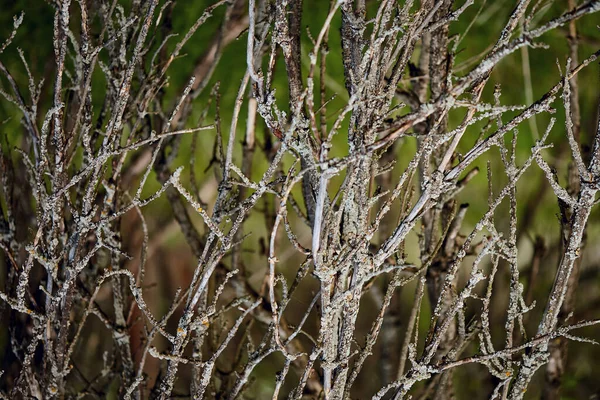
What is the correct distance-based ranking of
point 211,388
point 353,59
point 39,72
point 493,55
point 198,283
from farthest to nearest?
point 39,72 < point 211,388 < point 198,283 < point 353,59 < point 493,55

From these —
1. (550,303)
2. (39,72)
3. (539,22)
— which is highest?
(539,22)

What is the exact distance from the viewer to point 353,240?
2.10 ft

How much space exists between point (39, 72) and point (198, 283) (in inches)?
42.8

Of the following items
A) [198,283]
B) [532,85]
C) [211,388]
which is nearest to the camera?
[198,283]

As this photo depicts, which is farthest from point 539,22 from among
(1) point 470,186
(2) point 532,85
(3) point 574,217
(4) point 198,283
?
(4) point 198,283

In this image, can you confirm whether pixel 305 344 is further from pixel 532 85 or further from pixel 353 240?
pixel 353 240

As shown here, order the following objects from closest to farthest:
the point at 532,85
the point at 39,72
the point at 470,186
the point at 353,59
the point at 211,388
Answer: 1. the point at 353,59
2. the point at 211,388
3. the point at 39,72
4. the point at 532,85
5. the point at 470,186

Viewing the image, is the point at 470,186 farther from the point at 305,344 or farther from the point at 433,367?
the point at 433,367

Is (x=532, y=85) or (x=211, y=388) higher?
(x=532, y=85)

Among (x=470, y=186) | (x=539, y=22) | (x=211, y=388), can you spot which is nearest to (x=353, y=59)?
(x=211, y=388)

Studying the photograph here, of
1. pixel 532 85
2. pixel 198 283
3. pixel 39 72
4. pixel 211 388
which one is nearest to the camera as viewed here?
pixel 198 283

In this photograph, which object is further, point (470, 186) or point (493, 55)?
point (470, 186)

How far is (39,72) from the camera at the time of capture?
147 centimetres

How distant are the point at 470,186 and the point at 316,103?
0.74 m
